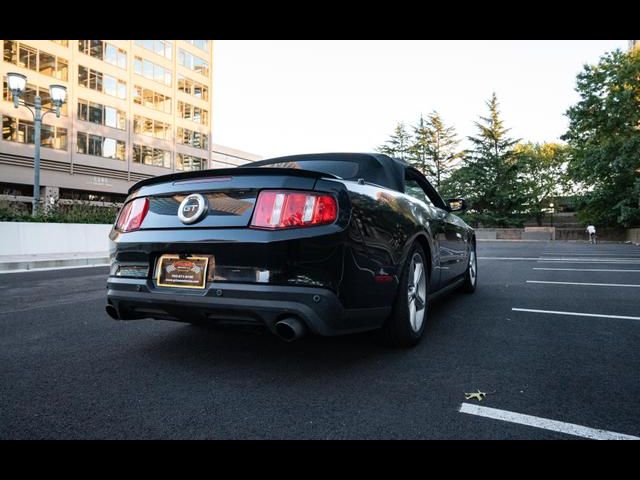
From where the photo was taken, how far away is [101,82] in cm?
3794

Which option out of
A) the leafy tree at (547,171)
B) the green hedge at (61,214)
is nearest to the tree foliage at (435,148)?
the leafy tree at (547,171)

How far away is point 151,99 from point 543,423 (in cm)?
4692

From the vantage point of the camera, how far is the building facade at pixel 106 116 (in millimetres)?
32219

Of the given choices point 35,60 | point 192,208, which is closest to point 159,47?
point 35,60

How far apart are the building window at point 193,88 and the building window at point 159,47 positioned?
2461 millimetres

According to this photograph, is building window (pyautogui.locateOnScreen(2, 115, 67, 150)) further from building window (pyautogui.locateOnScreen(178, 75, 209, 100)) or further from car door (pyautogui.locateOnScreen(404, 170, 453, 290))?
car door (pyautogui.locateOnScreen(404, 170, 453, 290))

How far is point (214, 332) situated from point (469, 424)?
2.27 m

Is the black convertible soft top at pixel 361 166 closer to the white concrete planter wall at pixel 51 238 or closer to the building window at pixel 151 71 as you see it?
the white concrete planter wall at pixel 51 238

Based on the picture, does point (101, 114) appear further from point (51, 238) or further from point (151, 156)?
point (51, 238)
